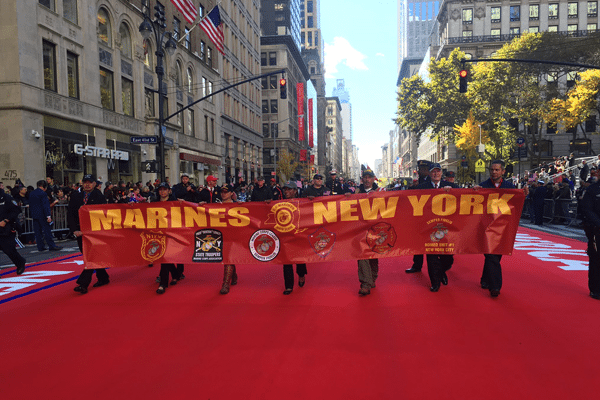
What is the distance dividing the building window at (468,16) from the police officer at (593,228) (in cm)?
7107

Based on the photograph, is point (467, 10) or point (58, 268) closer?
point (58, 268)

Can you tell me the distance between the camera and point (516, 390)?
3422mm

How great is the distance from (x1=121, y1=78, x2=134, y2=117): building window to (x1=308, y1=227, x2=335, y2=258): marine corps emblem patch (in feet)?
74.7

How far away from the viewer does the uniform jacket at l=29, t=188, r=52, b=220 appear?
1161 cm

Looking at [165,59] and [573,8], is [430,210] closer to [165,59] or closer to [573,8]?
[165,59]

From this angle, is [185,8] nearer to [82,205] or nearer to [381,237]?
[82,205]

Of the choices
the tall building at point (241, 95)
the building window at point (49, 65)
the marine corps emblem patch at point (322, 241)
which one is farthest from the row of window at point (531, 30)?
the marine corps emblem patch at point (322, 241)

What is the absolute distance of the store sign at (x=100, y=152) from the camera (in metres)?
20.8

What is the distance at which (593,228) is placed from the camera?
5914 mm

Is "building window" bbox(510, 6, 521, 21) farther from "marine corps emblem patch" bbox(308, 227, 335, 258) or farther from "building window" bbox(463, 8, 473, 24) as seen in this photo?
"marine corps emblem patch" bbox(308, 227, 335, 258)

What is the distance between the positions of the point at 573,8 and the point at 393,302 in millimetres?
76509

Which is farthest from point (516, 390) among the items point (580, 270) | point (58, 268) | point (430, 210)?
point (58, 268)

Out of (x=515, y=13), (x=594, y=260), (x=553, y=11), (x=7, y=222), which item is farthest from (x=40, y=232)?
(x=553, y=11)

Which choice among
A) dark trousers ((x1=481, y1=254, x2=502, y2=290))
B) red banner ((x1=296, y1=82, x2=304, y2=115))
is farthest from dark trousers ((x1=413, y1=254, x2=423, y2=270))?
red banner ((x1=296, y1=82, x2=304, y2=115))
